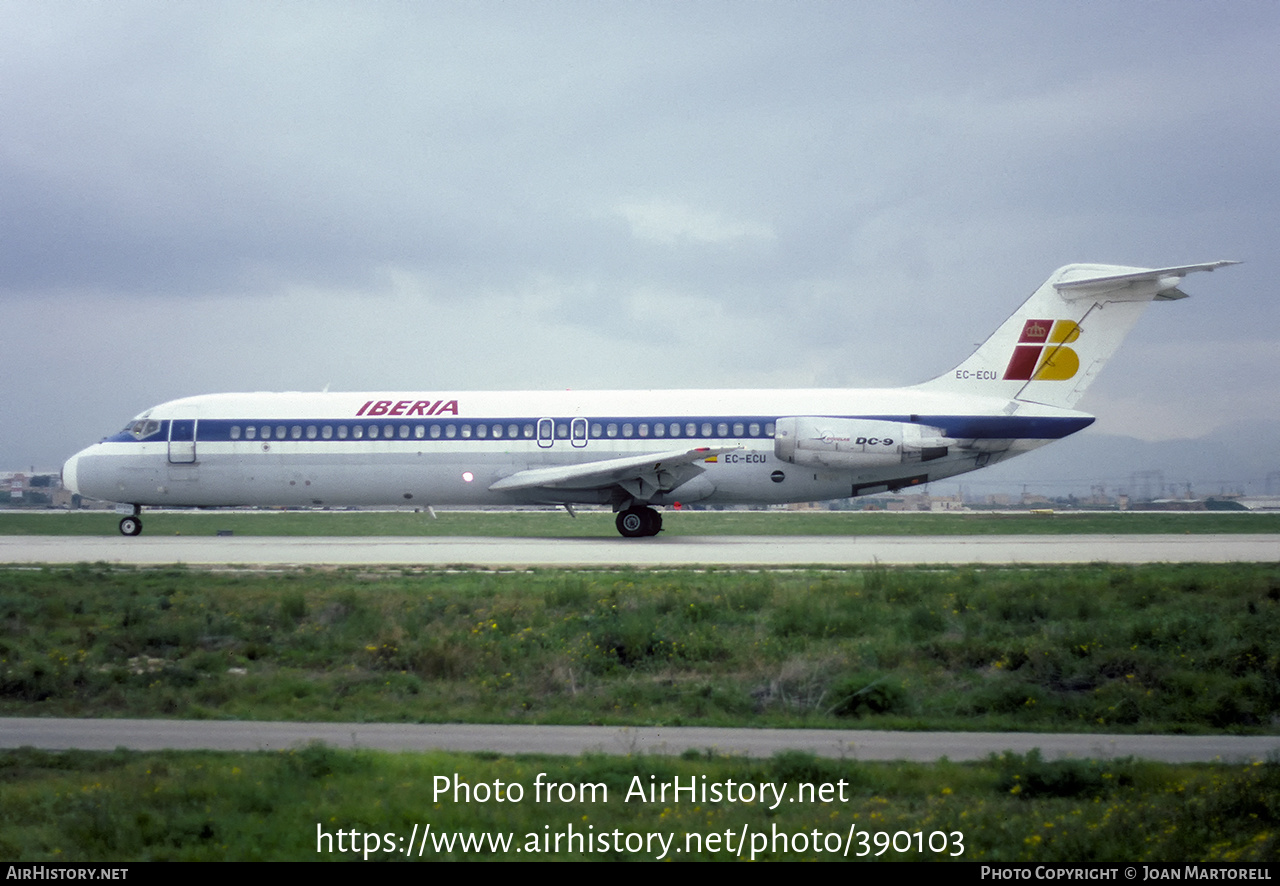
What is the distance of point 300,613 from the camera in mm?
17406

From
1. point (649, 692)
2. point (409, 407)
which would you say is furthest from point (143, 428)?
point (649, 692)

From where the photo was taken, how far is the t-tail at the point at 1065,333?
32031mm

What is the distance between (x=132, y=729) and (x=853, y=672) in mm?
8066

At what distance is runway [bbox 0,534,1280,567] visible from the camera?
81.8ft

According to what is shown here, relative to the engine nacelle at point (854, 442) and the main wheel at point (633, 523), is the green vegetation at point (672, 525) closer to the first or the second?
the main wheel at point (633, 523)

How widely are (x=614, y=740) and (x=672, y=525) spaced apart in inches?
1200

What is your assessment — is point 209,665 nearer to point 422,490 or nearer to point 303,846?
point 303,846

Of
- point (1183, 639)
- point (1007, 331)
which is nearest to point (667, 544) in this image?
point (1007, 331)

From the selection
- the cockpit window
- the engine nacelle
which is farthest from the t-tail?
the cockpit window

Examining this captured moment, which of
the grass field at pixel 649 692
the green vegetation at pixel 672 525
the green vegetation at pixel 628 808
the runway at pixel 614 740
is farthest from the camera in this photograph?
the green vegetation at pixel 672 525

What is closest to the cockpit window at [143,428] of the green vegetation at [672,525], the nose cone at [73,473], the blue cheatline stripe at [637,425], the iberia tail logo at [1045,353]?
the blue cheatline stripe at [637,425]

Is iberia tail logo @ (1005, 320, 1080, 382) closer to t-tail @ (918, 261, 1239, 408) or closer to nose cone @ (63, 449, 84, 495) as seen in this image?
t-tail @ (918, 261, 1239, 408)

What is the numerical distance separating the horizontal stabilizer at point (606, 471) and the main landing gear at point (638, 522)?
117cm

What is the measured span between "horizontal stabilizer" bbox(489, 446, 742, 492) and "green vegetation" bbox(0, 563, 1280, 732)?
10625mm
